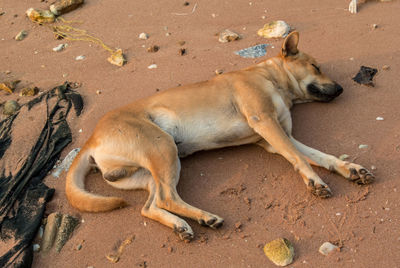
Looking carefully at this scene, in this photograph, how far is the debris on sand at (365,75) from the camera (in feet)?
15.6

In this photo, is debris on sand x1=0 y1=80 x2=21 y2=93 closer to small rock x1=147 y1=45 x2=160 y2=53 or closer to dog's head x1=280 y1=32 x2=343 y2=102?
small rock x1=147 y1=45 x2=160 y2=53

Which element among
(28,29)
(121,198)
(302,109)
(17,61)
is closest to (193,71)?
(302,109)

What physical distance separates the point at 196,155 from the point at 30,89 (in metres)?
2.59

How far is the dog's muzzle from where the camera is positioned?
448 cm

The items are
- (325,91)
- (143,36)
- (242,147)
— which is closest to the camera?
(242,147)

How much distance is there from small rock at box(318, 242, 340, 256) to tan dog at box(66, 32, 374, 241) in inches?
20.0

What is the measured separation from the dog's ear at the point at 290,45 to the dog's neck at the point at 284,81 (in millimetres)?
118

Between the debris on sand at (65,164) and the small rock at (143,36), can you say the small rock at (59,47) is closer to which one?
the small rock at (143,36)

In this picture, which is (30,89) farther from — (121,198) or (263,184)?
(263,184)

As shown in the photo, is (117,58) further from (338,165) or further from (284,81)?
(338,165)

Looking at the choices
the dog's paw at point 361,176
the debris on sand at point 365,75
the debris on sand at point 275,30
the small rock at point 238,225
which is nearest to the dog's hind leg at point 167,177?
the small rock at point 238,225

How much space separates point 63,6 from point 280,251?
572cm

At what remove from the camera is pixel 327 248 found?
299 centimetres

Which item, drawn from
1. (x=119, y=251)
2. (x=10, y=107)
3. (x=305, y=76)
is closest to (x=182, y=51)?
(x=305, y=76)
